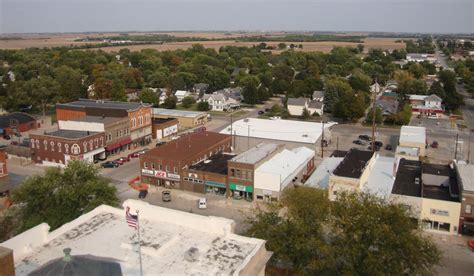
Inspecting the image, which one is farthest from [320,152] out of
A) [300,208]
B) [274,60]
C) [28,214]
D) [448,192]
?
[274,60]

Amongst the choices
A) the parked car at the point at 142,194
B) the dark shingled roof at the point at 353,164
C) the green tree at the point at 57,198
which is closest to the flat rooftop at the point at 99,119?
the parked car at the point at 142,194

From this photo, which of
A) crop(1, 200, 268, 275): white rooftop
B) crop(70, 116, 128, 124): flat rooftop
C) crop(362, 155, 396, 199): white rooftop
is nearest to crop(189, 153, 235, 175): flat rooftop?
crop(362, 155, 396, 199): white rooftop

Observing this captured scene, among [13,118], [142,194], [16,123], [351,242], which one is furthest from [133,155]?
[351,242]

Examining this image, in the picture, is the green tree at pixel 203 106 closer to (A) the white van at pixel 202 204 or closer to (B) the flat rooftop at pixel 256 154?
(B) the flat rooftop at pixel 256 154

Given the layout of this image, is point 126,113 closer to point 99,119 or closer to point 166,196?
point 99,119

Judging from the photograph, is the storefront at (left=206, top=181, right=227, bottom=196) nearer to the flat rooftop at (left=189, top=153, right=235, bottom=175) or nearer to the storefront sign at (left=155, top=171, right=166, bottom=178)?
the flat rooftop at (left=189, top=153, right=235, bottom=175)

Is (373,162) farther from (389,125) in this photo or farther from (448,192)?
(389,125)
